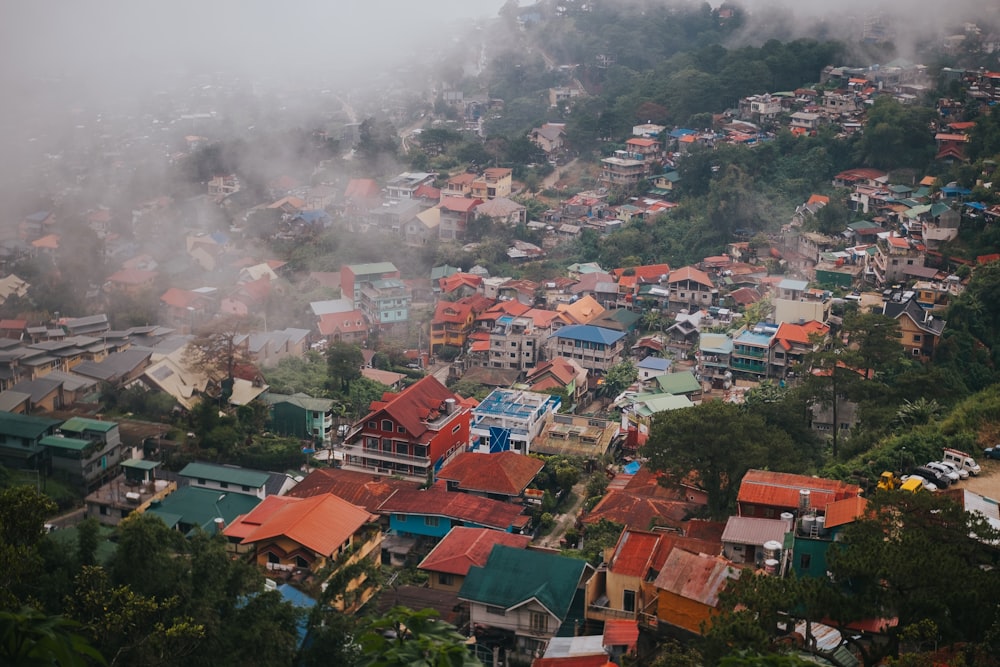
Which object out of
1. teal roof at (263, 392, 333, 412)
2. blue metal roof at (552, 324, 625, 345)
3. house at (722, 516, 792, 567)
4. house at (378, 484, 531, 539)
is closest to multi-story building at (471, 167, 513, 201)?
blue metal roof at (552, 324, 625, 345)

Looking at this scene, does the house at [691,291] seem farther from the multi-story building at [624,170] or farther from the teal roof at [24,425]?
the teal roof at [24,425]

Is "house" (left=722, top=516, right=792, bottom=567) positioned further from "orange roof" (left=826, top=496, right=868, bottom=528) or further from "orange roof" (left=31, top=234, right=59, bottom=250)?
"orange roof" (left=31, top=234, right=59, bottom=250)

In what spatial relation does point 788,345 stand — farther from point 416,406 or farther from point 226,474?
point 226,474

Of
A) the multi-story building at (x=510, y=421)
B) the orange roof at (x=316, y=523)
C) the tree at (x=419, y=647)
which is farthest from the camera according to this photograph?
the multi-story building at (x=510, y=421)

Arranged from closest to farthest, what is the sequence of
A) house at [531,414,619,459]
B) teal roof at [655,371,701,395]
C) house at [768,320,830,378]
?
house at [531,414,619,459] < teal roof at [655,371,701,395] < house at [768,320,830,378]

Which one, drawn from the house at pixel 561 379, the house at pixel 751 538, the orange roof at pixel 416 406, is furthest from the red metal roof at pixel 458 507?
the house at pixel 561 379

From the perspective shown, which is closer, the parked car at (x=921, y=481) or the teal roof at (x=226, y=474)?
the parked car at (x=921, y=481)

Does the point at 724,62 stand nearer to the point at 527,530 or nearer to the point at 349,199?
the point at 349,199
